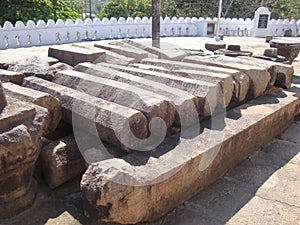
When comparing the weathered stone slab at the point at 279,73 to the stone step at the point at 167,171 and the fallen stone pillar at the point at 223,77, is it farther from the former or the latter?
the stone step at the point at 167,171

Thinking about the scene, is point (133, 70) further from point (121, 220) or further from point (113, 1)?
point (113, 1)

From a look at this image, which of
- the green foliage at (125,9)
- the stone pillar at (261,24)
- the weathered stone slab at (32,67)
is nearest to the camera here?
the weathered stone slab at (32,67)

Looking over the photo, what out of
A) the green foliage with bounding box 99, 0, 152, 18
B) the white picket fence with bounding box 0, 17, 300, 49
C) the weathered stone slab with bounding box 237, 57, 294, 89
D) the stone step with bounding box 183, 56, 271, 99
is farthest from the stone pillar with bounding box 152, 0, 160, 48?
the green foliage with bounding box 99, 0, 152, 18

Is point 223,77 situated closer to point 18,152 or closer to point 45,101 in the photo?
point 45,101

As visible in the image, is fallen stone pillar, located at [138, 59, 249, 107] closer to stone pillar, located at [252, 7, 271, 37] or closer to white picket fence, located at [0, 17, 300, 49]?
white picket fence, located at [0, 17, 300, 49]

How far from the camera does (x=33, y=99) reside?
236 cm

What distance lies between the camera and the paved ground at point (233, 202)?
211 centimetres

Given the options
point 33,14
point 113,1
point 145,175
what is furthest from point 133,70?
point 113,1

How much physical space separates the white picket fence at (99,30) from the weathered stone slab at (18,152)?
34.6 ft

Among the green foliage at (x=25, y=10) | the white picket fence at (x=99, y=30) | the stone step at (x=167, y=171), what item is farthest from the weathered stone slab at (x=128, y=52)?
the green foliage at (x=25, y=10)

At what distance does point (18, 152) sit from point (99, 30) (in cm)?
1329

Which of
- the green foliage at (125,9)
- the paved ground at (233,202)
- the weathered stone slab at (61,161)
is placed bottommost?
the paved ground at (233,202)

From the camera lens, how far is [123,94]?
251cm

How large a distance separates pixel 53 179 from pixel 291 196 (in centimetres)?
183
